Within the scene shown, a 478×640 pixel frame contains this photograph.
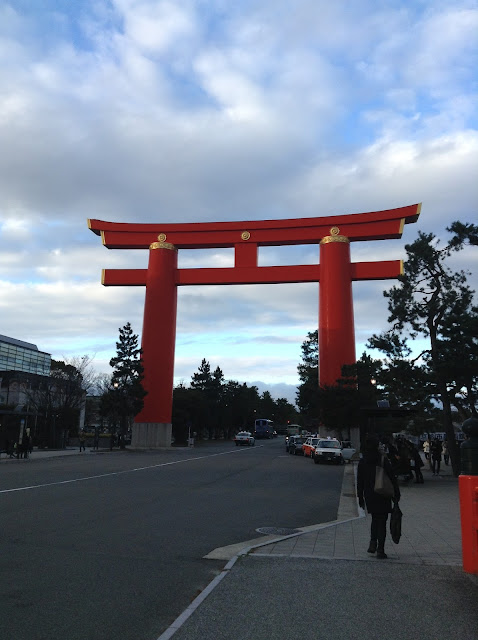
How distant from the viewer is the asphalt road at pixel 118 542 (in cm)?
460

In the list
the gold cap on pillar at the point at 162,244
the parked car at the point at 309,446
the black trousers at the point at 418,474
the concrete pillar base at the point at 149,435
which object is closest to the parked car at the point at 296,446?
the parked car at the point at 309,446

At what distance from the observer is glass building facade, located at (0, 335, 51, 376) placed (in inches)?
2613

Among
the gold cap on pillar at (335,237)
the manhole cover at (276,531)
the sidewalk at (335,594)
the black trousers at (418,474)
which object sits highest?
the gold cap on pillar at (335,237)

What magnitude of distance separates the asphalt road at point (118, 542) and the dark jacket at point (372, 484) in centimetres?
216

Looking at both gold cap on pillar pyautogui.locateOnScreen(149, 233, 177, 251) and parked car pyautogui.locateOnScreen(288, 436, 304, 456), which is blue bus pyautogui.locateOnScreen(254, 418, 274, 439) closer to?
parked car pyautogui.locateOnScreen(288, 436, 304, 456)

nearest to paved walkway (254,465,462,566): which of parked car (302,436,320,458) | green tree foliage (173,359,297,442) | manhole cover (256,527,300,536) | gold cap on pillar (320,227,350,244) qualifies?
manhole cover (256,527,300,536)

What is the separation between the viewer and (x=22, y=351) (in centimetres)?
7081

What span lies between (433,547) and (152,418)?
40.2 metres

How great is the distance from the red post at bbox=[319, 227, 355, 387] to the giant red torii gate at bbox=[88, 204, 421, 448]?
0.08 m

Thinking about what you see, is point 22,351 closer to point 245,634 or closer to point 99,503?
point 99,503

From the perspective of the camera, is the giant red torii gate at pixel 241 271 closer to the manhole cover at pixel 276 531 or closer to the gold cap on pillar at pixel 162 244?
the gold cap on pillar at pixel 162 244

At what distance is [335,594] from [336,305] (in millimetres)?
37865

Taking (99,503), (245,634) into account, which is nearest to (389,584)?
(245,634)

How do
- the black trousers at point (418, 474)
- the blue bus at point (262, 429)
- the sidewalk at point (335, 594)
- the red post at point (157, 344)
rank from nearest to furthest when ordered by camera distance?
the sidewalk at point (335, 594), the black trousers at point (418, 474), the red post at point (157, 344), the blue bus at point (262, 429)
